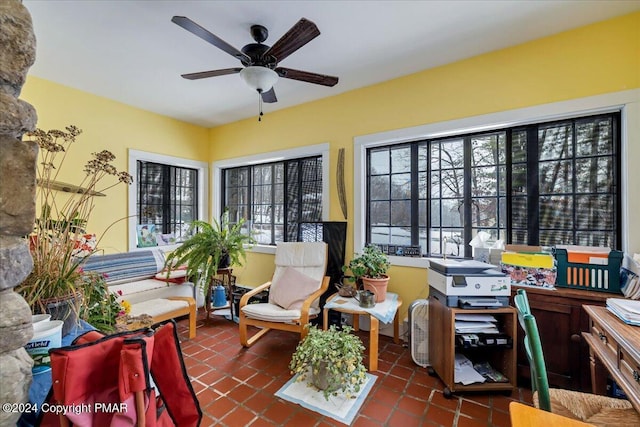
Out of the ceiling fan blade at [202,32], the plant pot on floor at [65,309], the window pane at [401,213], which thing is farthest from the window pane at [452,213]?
the plant pot on floor at [65,309]

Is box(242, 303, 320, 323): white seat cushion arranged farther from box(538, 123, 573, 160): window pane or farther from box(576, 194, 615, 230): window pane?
box(538, 123, 573, 160): window pane

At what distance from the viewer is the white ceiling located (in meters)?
1.96

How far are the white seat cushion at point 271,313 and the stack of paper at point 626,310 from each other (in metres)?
2.09

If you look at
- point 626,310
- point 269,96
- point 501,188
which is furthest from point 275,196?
point 626,310

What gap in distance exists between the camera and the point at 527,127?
96.8 inches

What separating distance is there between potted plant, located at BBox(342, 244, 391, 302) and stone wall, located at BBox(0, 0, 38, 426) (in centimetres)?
227

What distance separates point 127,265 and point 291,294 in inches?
83.1

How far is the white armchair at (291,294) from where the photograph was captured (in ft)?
8.32

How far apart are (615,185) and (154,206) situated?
5.09m

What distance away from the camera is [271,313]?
255cm

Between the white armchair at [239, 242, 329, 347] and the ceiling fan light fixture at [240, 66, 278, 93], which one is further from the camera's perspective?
the white armchair at [239, 242, 329, 347]

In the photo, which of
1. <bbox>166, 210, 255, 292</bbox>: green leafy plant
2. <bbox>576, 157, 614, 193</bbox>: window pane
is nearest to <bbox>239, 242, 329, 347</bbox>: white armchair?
<bbox>166, 210, 255, 292</bbox>: green leafy plant

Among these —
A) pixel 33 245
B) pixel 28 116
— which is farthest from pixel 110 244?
pixel 28 116

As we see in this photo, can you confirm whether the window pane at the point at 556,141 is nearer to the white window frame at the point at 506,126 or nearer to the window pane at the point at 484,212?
the white window frame at the point at 506,126
